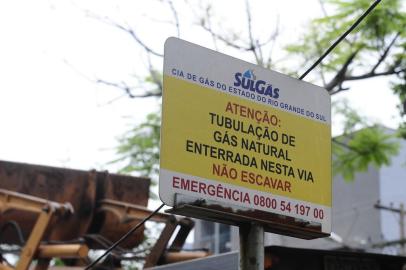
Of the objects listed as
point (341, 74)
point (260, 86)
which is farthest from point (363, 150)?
point (260, 86)

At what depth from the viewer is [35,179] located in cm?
982

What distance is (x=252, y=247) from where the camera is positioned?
4305mm

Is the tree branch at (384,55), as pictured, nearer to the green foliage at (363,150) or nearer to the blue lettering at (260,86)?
the green foliage at (363,150)

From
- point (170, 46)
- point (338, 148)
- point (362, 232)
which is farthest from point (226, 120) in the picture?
point (362, 232)

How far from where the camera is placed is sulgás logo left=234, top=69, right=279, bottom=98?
4.58 m

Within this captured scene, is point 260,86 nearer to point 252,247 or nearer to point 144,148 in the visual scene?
point 252,247

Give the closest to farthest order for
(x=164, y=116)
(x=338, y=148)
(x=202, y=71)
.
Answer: (x=164, y=116) < (x=202, y=71) < (x=338, y=148)

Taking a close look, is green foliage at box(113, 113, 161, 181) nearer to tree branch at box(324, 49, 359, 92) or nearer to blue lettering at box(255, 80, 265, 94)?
tree branch at box(324, 49, 359, 92)

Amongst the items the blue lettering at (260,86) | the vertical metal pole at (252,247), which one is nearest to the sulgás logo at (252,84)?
the blue lettering at (260,86)

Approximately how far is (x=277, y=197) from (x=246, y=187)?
0.21 metres

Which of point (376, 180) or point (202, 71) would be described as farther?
point (376, 180)

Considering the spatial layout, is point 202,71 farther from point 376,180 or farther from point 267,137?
point 376,180

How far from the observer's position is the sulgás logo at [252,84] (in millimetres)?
4578

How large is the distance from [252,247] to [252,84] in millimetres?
972
